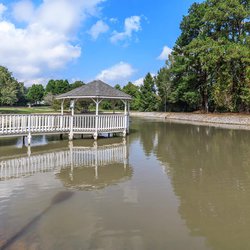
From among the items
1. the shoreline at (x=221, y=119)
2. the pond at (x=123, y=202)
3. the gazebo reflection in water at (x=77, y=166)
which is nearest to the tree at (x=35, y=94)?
the shoreline at (x=221, y=119)

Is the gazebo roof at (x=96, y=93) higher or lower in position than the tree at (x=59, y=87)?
lower

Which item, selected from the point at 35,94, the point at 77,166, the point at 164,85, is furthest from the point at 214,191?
the point at 35,94

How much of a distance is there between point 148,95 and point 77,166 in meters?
51.7

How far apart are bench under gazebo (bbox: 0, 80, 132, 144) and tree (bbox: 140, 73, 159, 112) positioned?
40.8m

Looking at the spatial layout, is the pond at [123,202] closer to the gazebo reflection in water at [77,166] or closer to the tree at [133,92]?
the gazebo reflection in water at [77,166]

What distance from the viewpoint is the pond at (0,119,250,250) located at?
16.0 ft

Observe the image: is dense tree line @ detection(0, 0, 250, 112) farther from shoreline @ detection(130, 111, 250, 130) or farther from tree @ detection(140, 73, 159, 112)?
tree @ detection(140, 73, 159, 112)

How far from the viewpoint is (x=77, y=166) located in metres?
10.4

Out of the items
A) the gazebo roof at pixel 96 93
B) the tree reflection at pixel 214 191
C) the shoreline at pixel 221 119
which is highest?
the gazebo roof at pixel 96 93

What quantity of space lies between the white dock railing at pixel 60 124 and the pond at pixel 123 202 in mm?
2471

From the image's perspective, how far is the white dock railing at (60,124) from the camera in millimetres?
14586

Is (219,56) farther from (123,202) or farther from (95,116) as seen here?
(123,202)

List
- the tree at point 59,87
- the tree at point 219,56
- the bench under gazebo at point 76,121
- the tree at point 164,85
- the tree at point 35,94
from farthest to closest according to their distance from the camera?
the tree at point 35,94, the tree at point 59,87, the tree at point 164,85, the tree at point 219,56, the bench under gazebo at point 76,121

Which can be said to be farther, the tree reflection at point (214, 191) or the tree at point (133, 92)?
the tree at point (133, 92)
